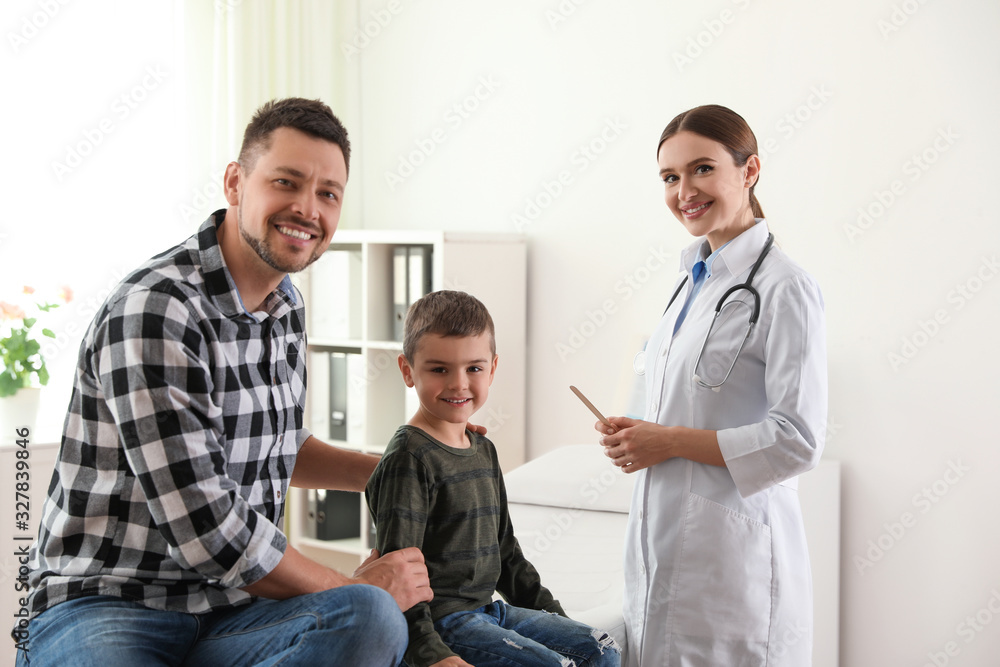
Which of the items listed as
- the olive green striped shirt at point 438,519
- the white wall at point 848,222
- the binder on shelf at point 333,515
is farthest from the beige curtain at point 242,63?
the olive green striped shirt at point 438,519

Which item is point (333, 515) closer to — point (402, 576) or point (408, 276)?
point (408, 276)

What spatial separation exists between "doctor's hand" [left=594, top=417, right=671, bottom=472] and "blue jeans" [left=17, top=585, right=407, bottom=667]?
55 centimetres

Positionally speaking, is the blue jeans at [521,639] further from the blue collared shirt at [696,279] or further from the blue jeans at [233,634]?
the blue collared shirt at [696,279]

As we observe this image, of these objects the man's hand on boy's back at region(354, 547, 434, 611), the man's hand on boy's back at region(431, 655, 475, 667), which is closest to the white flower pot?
the man's hand on boy's back at region(354, 547, 434, 611)

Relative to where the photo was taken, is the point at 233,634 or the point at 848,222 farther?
the point at 848,222

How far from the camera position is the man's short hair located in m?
1.43

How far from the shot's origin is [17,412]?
2.70m

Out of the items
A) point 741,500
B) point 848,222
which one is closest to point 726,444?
point 741,500

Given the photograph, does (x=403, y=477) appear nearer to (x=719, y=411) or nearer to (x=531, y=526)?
(x=719, y=411)

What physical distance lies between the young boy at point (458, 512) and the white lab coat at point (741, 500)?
0.17m

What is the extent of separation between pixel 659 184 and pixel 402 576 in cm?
203

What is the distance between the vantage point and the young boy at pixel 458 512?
1.41 meters

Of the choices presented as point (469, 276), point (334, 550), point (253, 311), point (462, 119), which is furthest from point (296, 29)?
point (253, 311)

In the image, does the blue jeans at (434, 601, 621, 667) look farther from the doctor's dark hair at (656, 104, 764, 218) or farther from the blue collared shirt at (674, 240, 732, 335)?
the doctor's dark hair at (656, 104, 764, 218)
